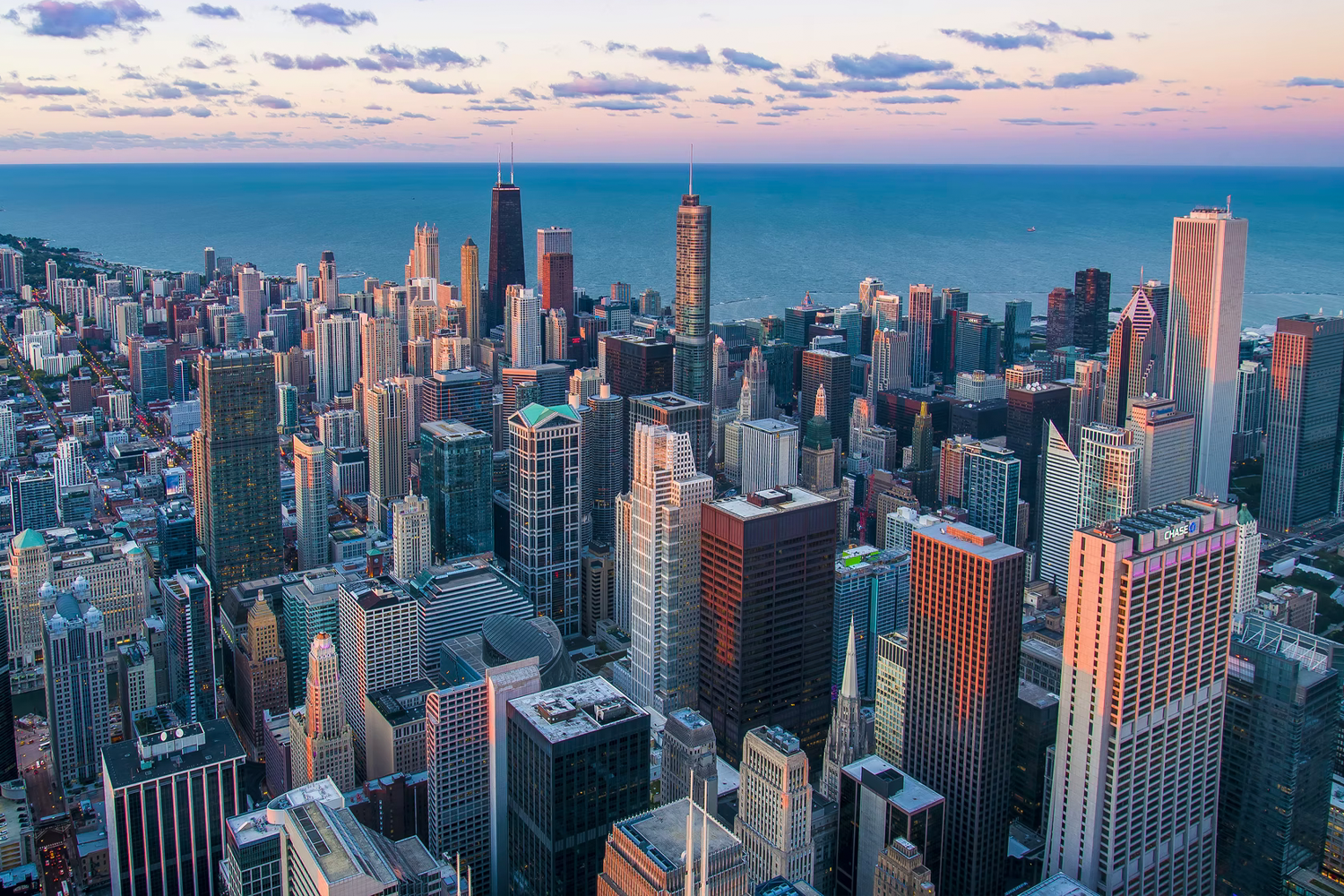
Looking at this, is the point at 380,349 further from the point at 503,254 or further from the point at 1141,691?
the point at 1141,691

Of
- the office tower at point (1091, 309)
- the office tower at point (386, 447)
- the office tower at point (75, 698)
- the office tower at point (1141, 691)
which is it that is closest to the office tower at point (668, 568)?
the office tower at point (1141, 691)

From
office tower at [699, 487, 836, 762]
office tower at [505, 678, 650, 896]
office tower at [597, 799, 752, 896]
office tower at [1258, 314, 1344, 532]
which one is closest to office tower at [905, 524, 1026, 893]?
office tower at [699, 487, 836, 762]

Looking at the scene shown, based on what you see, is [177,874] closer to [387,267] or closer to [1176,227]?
[1176,227]

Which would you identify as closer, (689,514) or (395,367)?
(689,514)

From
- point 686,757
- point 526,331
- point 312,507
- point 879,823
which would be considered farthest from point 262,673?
point 526,331

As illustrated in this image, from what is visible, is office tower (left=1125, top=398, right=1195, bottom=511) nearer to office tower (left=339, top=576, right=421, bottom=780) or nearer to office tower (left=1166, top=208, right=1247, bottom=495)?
office tower (left=1166, top=208, right=1247, bottom=495)

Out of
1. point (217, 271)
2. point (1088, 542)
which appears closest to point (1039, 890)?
point (1088, 542)

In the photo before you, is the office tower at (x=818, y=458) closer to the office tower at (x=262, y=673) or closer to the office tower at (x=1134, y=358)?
the office tower at (x=1134, y=358)
